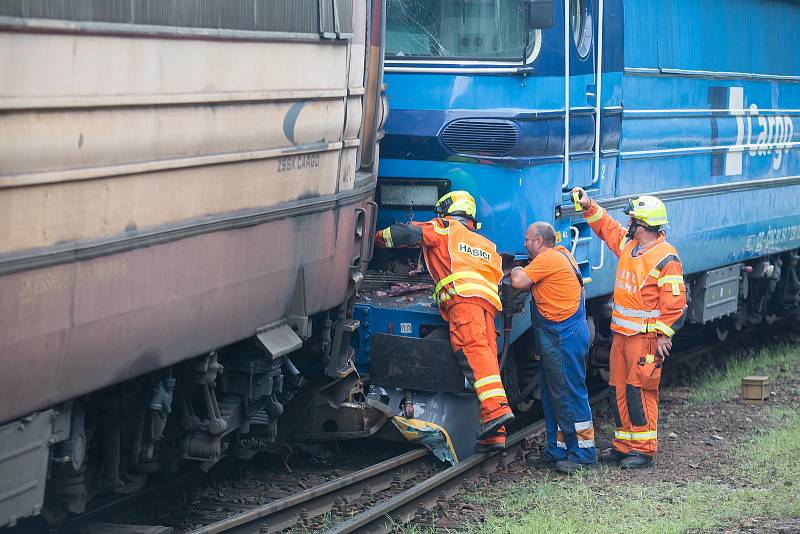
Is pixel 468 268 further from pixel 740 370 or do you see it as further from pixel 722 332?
pixel 722 332

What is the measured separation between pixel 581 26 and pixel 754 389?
3.53 metres

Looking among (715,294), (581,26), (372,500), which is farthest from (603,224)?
(715,294)

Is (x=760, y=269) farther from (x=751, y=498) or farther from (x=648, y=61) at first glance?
(x=751, y=498)

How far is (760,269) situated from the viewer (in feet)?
40.9

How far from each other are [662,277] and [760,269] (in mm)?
4821

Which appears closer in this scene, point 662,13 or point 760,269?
point 662,13

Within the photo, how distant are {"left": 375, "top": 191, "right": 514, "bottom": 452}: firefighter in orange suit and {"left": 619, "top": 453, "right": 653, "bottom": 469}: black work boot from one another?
882 millimetres

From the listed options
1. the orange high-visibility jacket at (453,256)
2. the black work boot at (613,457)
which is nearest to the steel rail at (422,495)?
the black work boot at (613,457)

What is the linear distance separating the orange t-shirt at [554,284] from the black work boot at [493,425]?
28.4 inches

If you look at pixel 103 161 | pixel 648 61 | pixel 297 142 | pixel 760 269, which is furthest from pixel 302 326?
pixel 760 269

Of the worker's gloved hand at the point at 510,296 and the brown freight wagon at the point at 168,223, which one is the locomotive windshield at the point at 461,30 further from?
the worker's gloved hand at the point at 510,296

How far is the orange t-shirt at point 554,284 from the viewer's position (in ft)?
25.8

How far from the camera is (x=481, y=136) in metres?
8.13

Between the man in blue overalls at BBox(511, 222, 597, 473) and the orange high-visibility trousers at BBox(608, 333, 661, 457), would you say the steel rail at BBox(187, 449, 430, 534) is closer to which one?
the man in blue overalls at BBox(511, 222, 597, 473)
